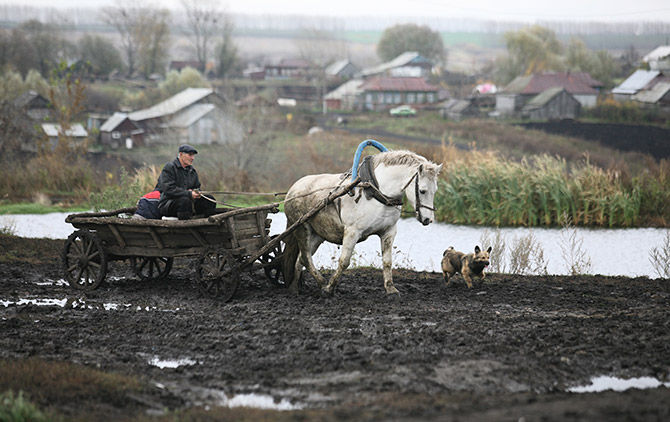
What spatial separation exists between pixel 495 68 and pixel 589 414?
203 ft

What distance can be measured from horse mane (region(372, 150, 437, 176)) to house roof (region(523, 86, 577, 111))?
39.7 metres

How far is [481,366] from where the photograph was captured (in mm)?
6496

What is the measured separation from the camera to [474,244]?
16516mm

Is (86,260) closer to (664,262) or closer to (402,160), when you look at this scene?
(402,160)

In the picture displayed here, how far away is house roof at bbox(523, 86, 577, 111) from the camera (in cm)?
4669

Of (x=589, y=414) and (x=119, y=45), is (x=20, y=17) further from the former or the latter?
(x=589, y=414)

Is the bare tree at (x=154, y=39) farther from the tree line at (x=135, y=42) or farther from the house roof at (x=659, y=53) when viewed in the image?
the house roof at (x=659, y=53)

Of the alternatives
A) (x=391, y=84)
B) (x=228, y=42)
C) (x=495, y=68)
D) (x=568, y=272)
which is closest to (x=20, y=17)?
(x=228, y=42)

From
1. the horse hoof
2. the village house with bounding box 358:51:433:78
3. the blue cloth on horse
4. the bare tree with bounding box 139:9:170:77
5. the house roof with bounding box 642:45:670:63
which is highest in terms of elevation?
the bare tree with bounding box 139:9:170:77

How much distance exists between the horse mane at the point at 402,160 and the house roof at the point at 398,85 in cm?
4797

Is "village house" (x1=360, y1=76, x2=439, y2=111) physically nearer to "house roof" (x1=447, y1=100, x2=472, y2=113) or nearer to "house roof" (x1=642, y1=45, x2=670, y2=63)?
"house roof" (x1=447, y1=100, x2=472, y2=113)

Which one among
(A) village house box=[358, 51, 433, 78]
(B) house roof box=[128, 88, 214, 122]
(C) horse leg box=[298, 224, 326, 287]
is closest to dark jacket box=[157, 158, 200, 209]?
(C) horse leg box=[298, 224, 326, 287]

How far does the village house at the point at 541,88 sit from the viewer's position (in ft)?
155

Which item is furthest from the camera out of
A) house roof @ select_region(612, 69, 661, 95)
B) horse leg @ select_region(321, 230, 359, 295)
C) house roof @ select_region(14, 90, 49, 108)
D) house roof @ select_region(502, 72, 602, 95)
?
house roof @ select_region(502, 72, 602, 95)
